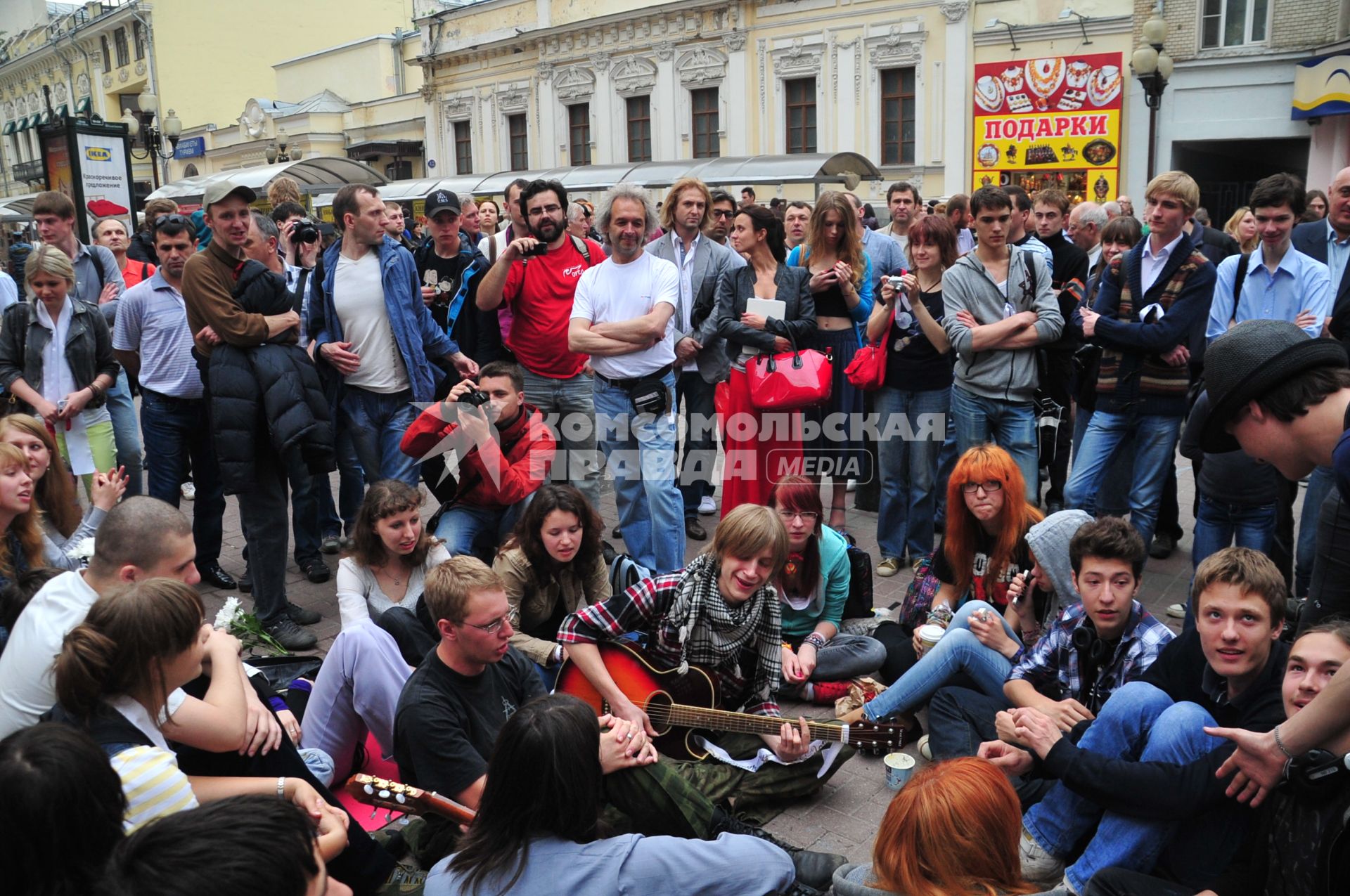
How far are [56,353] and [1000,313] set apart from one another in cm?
555

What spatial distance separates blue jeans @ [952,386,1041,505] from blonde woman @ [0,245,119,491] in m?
5.14

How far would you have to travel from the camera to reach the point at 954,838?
2270 millimetres

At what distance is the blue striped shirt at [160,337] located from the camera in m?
5.84

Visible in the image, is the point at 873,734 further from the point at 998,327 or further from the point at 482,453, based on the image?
the point at 998,327

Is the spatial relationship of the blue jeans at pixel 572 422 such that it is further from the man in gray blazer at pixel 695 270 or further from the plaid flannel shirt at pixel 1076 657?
the plaid flannel shirt at pixel 1076 657

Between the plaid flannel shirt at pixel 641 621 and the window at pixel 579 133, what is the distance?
29.6 metres

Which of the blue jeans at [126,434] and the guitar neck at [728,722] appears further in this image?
the blue jeans at [126,434]

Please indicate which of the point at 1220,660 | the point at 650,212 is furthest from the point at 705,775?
the point at 650,212

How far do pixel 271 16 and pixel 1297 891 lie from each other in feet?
173

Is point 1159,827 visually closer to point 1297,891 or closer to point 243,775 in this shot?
point 1297,891

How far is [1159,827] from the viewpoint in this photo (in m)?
2.90

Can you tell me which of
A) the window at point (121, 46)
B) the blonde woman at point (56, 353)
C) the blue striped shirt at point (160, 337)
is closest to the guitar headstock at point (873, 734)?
the blue striped shirt at point (160, 337)

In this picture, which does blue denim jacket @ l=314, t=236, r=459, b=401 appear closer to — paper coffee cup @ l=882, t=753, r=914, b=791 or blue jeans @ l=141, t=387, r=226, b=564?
blue jeans @ l=141, t=387, r=226, b=564

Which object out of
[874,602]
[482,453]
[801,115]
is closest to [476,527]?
[482,453]
